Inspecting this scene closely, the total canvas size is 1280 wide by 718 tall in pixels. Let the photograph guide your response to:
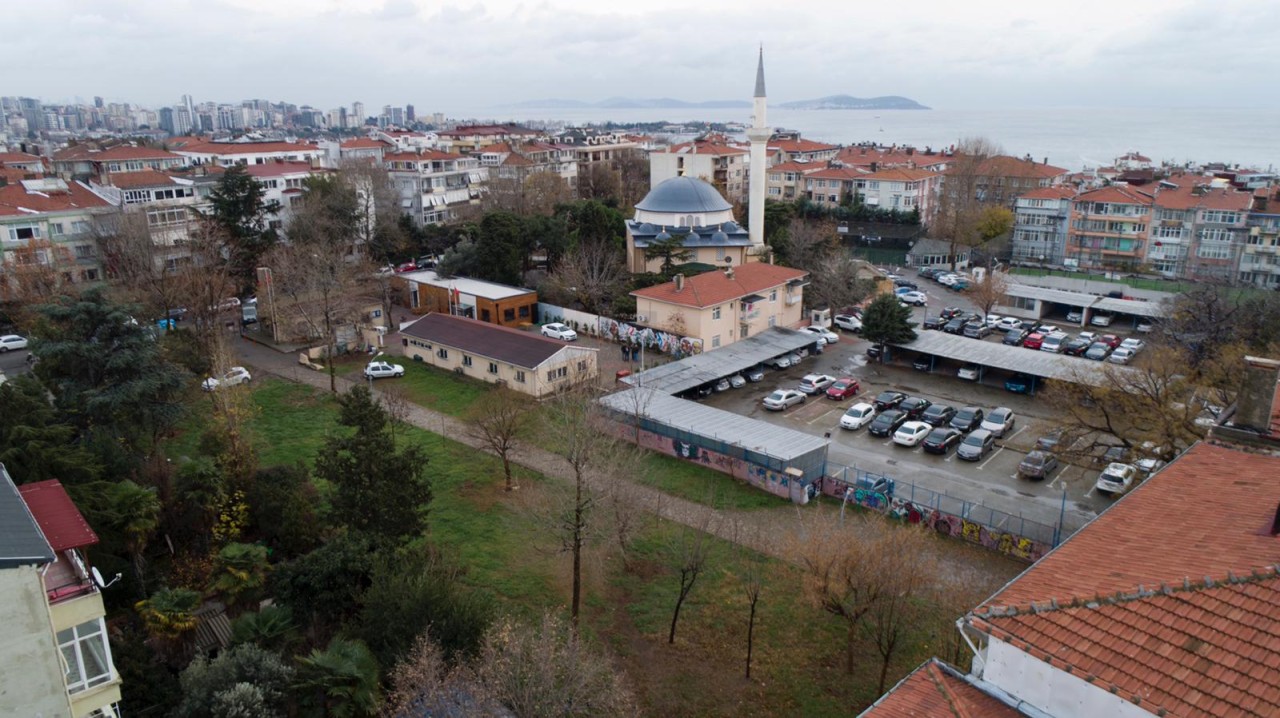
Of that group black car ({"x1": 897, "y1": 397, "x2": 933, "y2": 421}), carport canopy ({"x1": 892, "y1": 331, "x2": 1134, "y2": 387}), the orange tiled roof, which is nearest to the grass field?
black car ({"x1": 897, "y1": 397, "x2": 933, "y2": 421})

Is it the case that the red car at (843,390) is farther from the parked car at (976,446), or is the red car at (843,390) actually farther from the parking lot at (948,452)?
the parked car at (976,446)

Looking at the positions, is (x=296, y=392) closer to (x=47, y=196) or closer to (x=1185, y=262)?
(x=47, y=196)

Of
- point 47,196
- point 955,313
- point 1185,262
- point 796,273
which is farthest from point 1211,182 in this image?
point 47,196

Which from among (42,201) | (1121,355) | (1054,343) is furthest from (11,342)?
(1121,355)

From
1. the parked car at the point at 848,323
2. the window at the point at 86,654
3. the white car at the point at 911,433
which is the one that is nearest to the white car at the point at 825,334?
the parked car at the point at 848,323

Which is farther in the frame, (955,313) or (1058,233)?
(1058,233)
